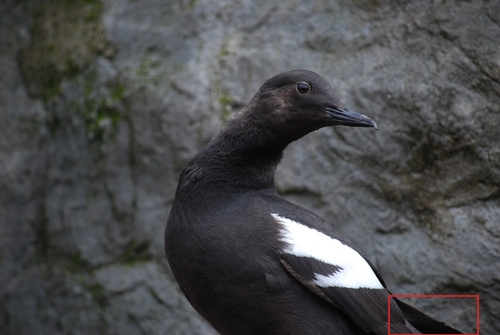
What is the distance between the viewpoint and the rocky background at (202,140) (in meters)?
4.10

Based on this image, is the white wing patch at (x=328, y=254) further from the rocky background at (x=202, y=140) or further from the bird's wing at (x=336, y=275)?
the rocky background at (x=202, y=140)

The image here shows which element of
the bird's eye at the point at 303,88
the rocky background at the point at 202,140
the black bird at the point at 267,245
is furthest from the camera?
the rocky background at the point at 202,140

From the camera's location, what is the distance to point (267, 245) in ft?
8.94

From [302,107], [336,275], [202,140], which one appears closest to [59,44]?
[202,140]

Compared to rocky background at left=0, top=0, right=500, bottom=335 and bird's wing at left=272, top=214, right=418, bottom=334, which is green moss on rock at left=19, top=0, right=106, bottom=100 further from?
bird's wing at left=272, top=214, right=418, bottom=334

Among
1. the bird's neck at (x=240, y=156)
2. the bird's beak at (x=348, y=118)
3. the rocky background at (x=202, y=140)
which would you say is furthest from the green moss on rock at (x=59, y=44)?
the bird's beak at (x=348, y=118)

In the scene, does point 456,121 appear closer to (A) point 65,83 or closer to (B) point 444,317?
(B) point 444,317

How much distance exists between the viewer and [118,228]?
15.2ft

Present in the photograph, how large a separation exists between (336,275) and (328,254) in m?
0.11

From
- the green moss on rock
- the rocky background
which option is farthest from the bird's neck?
the green moss on rock

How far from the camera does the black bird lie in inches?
106

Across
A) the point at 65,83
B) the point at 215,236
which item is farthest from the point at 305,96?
the point at 65,83

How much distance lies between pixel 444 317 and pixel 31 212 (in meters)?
3.17

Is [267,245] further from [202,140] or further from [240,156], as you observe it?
[202,140]
